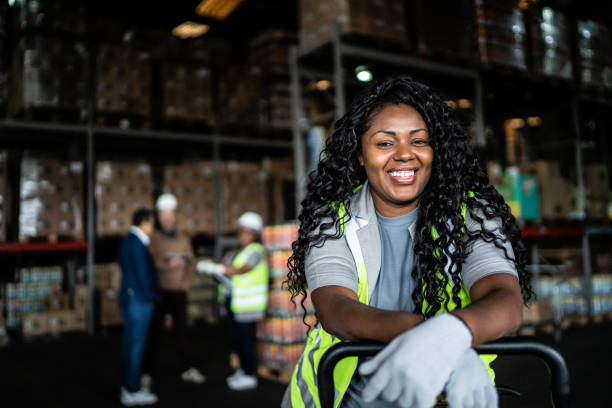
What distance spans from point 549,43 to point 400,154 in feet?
28.0

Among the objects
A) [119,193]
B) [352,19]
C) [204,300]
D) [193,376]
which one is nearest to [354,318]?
[193,376]

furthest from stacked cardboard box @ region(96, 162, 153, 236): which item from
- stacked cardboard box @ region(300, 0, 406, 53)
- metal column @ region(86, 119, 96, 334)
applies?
stacked cardboard box @ region(300, 0, 406, 53)

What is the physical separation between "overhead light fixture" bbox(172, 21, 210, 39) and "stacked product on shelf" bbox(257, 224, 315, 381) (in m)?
9.31

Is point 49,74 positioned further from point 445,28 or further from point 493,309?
point 493,309

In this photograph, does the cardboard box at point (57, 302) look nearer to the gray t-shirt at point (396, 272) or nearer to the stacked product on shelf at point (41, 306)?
the stacked product on shelf at point (41, 306)

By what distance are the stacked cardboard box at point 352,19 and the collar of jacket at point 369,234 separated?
5.68 m

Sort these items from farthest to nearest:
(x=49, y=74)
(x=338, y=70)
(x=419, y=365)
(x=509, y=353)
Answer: (x=49, y=74), (x=338, y=70), (x=509, y=353), (x=419, y=365)

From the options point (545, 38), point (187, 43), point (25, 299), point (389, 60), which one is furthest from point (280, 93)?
point (25, 299)

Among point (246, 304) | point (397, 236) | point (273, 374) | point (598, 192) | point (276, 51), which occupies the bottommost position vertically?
point (273, 374)

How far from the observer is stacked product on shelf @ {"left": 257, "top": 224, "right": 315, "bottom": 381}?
5602 mm

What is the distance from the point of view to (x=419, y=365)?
2.94ft

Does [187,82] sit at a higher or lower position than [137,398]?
higher

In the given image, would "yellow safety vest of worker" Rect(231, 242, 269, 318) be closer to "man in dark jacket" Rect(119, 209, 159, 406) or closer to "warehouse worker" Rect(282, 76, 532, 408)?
"man in dark jacket" Rect(119, 209, 159, 406)

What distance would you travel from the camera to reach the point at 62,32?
8625 millimetres
